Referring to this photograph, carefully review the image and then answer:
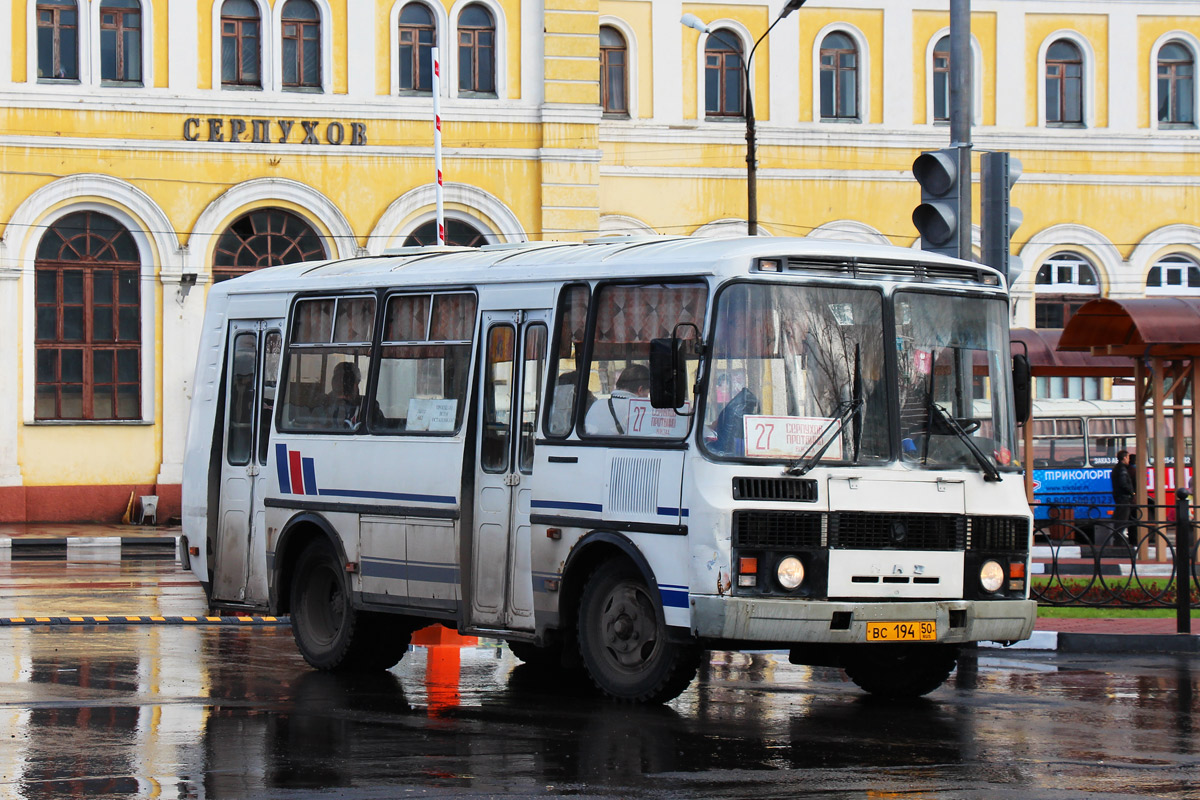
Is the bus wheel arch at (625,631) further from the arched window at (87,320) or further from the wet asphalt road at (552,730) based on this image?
the arched window at (87,320)

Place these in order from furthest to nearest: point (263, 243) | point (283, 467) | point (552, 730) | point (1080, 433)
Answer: point (1080, 433)
point (263, 243)
point (283, 467)
point (552, 730)

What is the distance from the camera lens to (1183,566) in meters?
14.9

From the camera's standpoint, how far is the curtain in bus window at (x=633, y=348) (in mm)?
10477

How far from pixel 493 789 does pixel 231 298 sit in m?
7.10

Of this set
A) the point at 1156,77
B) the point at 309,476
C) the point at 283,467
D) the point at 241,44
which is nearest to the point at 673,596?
the point at 309,476

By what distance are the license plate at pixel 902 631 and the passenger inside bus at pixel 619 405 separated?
5.96 ft

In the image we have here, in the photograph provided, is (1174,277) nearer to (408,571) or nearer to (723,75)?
(723,75)

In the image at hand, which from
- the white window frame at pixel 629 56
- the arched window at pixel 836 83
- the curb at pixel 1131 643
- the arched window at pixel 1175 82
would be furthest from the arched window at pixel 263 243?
the curb at pixel 1131 643

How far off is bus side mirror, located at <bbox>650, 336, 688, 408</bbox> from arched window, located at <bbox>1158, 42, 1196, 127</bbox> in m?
29.7

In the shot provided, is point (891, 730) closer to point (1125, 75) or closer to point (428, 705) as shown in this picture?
point (428, 705)

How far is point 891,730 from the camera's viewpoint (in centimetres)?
983

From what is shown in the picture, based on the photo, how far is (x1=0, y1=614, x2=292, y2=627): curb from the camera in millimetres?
15445

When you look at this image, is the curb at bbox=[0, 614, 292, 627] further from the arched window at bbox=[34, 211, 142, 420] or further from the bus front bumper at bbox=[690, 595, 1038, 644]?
the arched window at bbox=[34, 211, 142, 420]

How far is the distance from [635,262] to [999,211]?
4669mm
